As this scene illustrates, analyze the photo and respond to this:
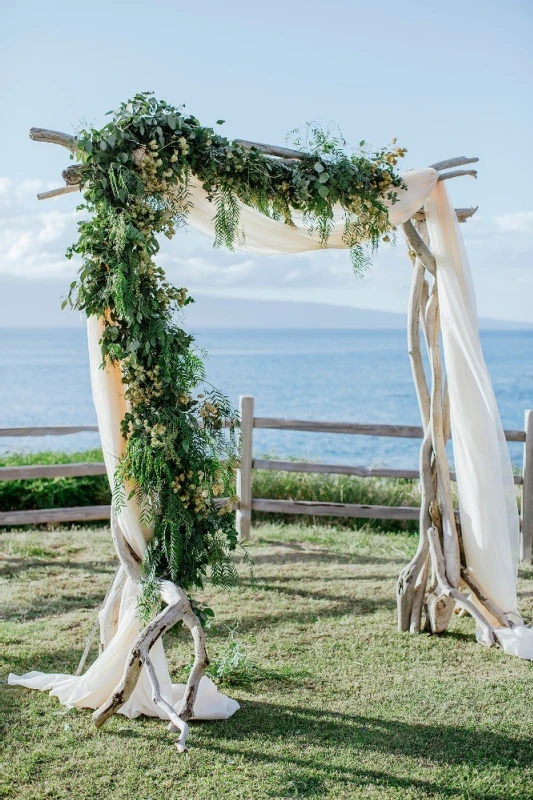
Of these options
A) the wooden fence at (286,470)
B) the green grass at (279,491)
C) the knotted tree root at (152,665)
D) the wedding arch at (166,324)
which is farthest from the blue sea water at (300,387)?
the knotted tree root at (152,665)

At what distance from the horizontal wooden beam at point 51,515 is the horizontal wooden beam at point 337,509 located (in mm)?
1392

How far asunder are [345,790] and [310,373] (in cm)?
4544

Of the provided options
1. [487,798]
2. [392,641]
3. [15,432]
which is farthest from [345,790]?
[15,432]

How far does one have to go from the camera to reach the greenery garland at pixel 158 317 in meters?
3.34

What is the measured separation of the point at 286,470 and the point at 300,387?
37.5m

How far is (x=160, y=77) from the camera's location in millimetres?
28422

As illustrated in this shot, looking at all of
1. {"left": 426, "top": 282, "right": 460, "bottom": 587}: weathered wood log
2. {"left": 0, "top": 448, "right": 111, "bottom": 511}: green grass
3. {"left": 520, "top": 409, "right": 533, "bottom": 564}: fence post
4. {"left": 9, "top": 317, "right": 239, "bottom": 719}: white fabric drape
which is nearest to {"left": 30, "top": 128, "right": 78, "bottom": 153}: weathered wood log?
{"left": 9, "top": 317, "right": 239, "bottom": 719}: white fabric drape

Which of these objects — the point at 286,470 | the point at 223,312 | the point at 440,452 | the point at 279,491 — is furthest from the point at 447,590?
the point at 223,312

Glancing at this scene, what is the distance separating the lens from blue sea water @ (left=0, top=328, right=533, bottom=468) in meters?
31.5

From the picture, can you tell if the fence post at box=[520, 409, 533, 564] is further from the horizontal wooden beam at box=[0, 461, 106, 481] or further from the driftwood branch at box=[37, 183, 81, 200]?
the driftwood branch at box=[37, 183, 81, 200]

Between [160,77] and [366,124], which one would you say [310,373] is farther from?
[160,77]

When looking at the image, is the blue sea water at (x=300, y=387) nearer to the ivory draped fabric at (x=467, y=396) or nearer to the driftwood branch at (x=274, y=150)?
the ivory draped fabric at (x=467, y=396)

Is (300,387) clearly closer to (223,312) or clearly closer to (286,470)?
(223,312)

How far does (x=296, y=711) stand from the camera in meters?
3.66
